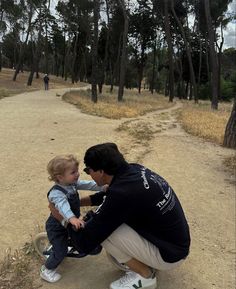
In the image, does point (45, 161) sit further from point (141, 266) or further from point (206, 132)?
point (206, 132)

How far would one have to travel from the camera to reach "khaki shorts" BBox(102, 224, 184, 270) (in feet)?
11.7

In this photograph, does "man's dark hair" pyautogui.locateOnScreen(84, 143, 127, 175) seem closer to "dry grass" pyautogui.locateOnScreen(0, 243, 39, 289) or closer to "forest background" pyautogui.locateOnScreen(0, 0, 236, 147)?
"dry grass" pyautogui.locateOnScreen(0, 243, 39, 289)

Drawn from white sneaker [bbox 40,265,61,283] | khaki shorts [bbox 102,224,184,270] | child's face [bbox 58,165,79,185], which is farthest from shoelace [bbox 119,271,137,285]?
child's face [bbox 58,165,79,185]

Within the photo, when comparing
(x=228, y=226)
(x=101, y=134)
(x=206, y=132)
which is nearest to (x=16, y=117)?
(x=101, y=134)

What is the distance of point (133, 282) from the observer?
147 inches

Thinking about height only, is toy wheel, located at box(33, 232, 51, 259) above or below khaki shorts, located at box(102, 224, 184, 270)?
below

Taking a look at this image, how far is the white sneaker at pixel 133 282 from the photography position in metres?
3.72

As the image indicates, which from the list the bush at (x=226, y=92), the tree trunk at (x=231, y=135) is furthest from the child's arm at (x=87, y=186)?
the bush at (x=226, y=92)

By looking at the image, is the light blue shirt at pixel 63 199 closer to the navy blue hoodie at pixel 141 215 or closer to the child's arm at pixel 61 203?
the child's arm at pixel 61 203

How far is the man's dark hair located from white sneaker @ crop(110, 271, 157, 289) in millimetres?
946

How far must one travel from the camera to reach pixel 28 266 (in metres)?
4.27

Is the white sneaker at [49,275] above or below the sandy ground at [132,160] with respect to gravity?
above

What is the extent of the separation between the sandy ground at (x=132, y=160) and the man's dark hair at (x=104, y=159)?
1170 millimetres

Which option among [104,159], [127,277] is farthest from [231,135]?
[104,159]
